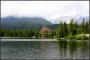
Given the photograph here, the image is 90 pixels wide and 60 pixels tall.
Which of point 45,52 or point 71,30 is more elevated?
point 71,30

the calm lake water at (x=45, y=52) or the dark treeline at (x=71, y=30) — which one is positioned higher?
the dark treeline at (x=71, y=30)

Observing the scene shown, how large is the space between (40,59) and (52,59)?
217cm

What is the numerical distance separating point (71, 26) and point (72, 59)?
135m

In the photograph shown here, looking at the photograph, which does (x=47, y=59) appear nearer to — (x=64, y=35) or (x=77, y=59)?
(x=77, y=59)

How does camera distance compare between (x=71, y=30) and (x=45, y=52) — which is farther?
(x=71, y=30)

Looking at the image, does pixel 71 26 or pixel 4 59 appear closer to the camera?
pixel 4 59

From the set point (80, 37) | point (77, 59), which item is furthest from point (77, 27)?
point (77, 59)

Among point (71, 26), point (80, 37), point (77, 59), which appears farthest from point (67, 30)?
point (77, 59)

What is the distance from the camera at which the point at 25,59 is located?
4734cm

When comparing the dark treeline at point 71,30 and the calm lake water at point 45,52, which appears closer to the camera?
the calm lake water at point 45,52

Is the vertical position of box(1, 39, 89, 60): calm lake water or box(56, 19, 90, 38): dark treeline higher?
box(56, 19, 90, 38): dark treeline

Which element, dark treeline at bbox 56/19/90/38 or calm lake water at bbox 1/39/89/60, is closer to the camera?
calm lake water at bbox 1/39/89/60

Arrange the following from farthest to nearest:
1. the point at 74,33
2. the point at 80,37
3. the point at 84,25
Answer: the point at 84,25
the point at 74,33
the point at 80,37

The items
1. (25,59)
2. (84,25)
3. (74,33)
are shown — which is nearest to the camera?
(25,59)
